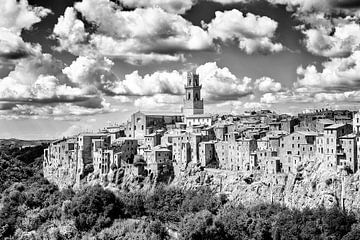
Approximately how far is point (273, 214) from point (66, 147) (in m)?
36.1

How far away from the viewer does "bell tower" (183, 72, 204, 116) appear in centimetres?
8388

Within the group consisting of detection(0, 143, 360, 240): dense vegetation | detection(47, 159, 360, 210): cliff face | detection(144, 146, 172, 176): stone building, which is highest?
detection(144, 146, 172, 176): stone building

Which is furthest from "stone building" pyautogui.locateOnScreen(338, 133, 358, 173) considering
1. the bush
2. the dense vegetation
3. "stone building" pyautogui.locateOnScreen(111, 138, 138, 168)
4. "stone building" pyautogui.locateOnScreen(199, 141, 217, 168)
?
"stone building" pyautogui.locateOnScreen(111, 138, 138, 168)

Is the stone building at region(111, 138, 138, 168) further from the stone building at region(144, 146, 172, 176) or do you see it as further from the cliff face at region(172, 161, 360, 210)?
the cliff face at region(172, 161, 360, 210)

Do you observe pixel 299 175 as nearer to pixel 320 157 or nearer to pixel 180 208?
pixel 320 157

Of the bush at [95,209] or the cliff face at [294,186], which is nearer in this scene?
the cliff face at [294,186]

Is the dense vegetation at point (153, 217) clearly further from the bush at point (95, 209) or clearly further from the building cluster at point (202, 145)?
the building cluster at point (202, 145)

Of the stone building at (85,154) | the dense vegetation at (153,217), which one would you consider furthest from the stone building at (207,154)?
the stone building at (85,154)

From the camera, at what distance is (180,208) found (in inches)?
2283

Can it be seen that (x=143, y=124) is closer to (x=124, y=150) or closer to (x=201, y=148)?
(x=124, y=150)

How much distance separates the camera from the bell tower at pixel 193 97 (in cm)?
8388

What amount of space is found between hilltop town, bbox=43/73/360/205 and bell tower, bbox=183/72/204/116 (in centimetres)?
17

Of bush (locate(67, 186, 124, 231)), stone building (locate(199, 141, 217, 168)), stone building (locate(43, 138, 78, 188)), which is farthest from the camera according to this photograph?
stone building (locate(43, 138, 78, 188))

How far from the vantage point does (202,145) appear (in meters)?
61.6
